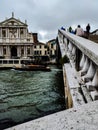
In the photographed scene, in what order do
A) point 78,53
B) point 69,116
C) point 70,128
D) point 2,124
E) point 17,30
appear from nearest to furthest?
1. point 70,128
2. point 69,116
3. point 78,53
4. point 2,124
5. point 17,30

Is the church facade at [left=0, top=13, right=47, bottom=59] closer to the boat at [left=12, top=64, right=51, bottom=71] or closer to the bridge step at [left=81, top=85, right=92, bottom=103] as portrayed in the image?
the boat at [left=12, top=64, right=51, bottom=71]

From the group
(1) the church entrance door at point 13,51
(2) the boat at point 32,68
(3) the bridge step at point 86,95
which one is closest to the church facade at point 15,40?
(1) the church entrance door at point 13,51

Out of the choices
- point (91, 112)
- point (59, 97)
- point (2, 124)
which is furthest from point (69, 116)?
point (59, 97)

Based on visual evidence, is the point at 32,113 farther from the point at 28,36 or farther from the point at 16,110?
the point at 28,36

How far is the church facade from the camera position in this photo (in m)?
58.7

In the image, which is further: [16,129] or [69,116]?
[69,116]

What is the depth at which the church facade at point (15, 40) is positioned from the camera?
58.7 metres

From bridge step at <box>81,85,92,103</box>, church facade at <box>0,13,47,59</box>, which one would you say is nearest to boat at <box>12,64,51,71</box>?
church facade at <box>0,13,47,59</box>

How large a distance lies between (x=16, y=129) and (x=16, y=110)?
10935mm

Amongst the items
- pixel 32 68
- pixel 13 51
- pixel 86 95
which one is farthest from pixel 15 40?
pixel 86 95

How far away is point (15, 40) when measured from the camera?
2346 inches

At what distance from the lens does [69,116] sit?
256 centimetres

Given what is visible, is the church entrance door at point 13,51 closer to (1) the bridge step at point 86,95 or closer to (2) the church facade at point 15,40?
(2) the church facade at point 15,40

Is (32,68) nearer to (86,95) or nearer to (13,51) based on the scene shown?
(13,51)
